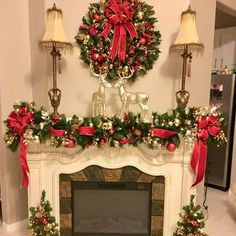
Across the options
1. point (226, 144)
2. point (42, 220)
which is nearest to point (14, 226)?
point (42, 220)

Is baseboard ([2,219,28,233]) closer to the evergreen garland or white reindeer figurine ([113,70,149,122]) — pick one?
the evergreen garland

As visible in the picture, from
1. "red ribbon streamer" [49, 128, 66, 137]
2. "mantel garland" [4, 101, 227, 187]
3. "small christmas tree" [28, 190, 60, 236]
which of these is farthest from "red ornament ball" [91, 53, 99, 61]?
"small christmas tree" [28, 190, 60, 236]

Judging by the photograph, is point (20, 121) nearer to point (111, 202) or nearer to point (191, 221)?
point (111, 202)

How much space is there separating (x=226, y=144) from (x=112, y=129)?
2075 mm

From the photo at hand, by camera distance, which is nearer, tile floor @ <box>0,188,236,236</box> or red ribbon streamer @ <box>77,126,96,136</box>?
red ribbon streamer @ <box>77,126,96,136</box>

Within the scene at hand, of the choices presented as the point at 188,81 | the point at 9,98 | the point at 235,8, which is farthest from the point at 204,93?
the point at 9,98

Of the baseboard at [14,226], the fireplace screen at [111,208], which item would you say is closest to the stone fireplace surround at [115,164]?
the fireplace screen at [111,208]

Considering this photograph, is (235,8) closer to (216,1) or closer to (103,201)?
(216,1)

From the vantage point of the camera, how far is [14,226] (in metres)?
2.45

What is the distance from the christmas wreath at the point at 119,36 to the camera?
201cm

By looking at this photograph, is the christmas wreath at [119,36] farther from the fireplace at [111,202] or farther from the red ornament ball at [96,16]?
the fireplace at [111,202]

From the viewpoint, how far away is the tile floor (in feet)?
8.05

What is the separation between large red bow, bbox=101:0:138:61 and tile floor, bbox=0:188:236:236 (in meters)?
1.91

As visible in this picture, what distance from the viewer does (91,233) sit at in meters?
2.12
